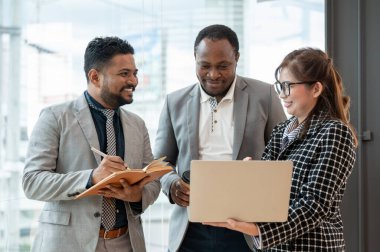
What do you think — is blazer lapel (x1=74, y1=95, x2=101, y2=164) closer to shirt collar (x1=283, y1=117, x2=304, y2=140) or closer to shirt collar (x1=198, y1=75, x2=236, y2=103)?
shirt collar (x1=198, y1=75, x2=236, y2=103)

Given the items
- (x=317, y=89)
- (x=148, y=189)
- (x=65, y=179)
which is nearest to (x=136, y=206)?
(x=148, y=189)

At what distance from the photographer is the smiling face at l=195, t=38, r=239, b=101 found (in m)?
2.21

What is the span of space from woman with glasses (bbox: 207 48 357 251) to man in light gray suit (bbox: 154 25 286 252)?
0.40 m

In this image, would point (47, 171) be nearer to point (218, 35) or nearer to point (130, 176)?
point (130, 176)

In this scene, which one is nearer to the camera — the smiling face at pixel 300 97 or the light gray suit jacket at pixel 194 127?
the smiling face at pixel 300 97

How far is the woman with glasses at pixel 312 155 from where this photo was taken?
1.58m

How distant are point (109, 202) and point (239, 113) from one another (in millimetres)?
723

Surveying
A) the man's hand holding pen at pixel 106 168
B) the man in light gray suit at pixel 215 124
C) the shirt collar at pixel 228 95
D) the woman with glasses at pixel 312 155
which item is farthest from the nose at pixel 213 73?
the man's hand holding pen at pixel 106 168

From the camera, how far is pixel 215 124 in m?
2.28

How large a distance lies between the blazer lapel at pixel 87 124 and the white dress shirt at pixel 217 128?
0.53 m

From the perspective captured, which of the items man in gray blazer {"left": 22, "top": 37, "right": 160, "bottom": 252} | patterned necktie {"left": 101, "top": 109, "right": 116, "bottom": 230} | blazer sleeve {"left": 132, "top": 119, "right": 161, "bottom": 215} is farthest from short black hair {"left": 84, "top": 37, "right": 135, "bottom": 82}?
blazer sleeve {"left": 132, "top": 119, "right": 161, "bottom": 215}

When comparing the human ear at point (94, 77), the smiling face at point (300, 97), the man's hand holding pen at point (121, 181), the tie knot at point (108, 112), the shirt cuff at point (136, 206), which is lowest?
the shirt cuff at point (136, 206)

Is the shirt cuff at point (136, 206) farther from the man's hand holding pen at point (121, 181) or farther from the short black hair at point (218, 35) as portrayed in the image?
the short black hair at point (218, 35)

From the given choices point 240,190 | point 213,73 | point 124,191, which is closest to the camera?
point 240,190
